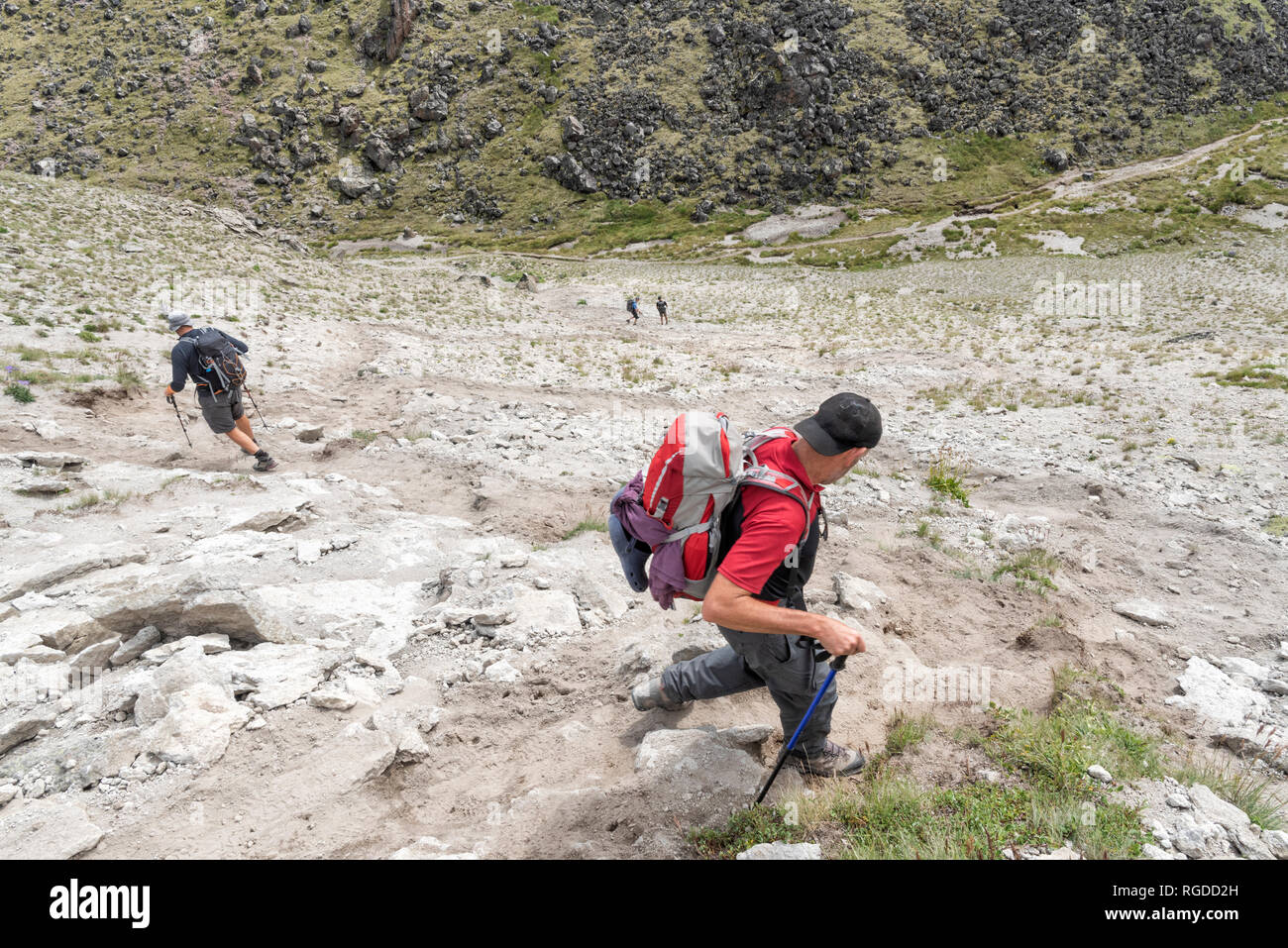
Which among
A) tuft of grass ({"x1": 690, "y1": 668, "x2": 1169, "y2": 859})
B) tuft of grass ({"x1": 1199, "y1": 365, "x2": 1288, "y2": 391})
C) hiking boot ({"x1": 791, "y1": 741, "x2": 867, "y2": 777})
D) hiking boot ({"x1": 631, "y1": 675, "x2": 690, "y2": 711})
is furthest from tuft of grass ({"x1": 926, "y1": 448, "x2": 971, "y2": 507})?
tuft of grass ({"x1": 1199, "y1": 365, "x2": 1288, "y2": 391})

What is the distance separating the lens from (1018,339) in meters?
21.8

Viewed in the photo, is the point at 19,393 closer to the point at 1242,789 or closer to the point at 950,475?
the point at 1242,789

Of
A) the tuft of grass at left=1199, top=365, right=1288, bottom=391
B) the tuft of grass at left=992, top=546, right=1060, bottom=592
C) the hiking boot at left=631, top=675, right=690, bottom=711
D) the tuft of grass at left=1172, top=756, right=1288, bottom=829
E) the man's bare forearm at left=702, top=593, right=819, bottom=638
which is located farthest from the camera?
the tuft of grass at left=1199, top=365, right=1288, bottom=391

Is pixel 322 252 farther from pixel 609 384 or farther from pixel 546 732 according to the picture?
pixel 546 732

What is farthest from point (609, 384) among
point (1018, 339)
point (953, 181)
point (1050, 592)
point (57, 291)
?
point (953, 181)

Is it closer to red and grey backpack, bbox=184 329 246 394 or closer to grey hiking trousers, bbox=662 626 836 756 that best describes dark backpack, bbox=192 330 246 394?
red and grey backpack, bbox=184 329 246 394

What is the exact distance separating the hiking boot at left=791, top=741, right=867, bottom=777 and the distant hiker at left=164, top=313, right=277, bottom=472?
907cm

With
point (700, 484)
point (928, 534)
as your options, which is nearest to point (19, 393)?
point (700, 484)

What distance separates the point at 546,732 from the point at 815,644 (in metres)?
2.15

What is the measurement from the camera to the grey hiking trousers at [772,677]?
3.38 m

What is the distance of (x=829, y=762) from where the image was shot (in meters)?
3.72

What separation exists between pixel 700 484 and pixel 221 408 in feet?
30.2

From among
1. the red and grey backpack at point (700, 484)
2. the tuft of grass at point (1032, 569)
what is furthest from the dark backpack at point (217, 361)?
the tuft of grass at point (1032, 569)

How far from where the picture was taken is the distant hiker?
8555 mm
